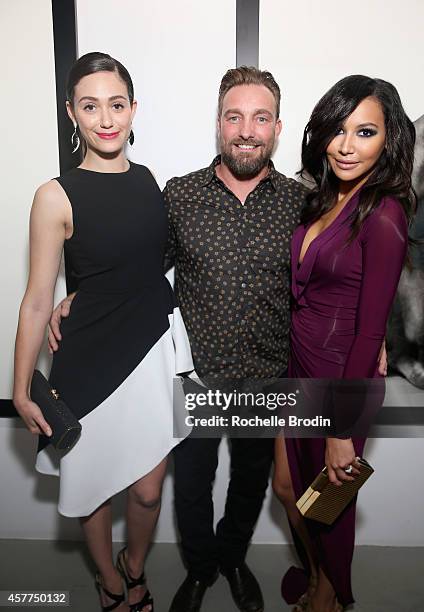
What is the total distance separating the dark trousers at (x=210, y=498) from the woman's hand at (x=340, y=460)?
39cm

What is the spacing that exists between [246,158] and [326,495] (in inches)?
43.8

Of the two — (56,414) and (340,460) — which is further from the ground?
(56,414)

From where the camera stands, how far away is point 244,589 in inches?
78.3

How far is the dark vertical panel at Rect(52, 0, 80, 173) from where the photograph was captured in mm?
1812

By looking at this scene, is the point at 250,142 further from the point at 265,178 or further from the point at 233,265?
the point at 233,265

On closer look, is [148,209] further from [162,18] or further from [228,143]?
[162,18]

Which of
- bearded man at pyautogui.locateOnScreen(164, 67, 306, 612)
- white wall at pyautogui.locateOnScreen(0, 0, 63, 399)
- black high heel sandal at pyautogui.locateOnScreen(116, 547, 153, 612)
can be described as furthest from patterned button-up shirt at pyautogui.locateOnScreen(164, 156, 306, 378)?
black high heel sandal at pyautogui.locateOnScreen(116, 547, 153, 612)

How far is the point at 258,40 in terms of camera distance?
1836mm

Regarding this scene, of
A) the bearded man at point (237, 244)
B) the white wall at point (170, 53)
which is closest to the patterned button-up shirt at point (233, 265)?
the bearded man at point (237, 244)

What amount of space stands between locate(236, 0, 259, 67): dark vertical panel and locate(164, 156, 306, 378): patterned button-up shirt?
0.41 meters

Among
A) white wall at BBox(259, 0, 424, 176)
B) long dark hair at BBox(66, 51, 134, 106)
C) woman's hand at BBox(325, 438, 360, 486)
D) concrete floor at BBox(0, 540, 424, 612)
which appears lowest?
concrete floor at BBox(0, 540, 424, 612)

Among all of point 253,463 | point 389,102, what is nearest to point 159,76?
point 389,102

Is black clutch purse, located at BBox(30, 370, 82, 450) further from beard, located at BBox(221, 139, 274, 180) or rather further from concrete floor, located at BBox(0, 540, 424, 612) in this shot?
beard, located at BBox(221, 139, 274, 180)

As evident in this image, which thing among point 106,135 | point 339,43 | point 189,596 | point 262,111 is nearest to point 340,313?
point 262,111
